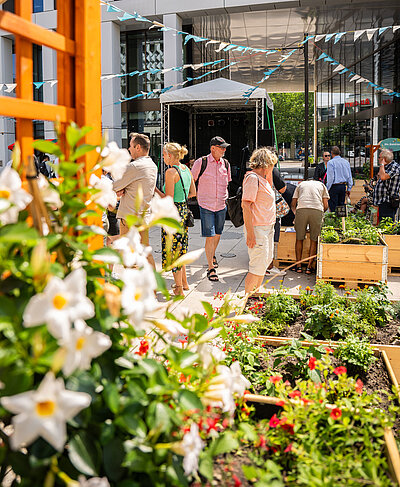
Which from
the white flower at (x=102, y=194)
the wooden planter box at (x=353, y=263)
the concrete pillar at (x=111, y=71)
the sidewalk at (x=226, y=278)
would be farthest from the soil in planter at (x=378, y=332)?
the concrete pillar at (x=111, y=71)

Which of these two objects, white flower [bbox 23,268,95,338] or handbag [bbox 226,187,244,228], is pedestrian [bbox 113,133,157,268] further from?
white flower [bbox 23,268,95,338]

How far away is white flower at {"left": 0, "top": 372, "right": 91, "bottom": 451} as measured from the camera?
3.08ft

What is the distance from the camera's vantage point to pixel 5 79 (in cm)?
1948

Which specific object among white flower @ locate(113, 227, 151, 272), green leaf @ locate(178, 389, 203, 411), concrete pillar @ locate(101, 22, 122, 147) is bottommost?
green leaf @ locate(178, 389, 203, 411)

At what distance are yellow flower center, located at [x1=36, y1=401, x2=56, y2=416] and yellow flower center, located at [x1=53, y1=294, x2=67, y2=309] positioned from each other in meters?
0.19

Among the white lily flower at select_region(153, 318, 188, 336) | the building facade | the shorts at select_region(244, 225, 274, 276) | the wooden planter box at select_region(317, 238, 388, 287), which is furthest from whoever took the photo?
the building facade

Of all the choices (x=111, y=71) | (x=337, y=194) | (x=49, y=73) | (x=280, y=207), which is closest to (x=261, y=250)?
(x=280, y=207)

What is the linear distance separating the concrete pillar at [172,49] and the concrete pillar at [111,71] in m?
1.74

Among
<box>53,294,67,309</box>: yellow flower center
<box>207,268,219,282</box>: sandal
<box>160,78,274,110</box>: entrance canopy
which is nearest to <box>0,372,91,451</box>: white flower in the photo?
<box>53,294,67,309</box>: yellow flower center

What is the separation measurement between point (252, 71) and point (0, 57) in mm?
10470

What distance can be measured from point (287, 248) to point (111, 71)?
11223 mm

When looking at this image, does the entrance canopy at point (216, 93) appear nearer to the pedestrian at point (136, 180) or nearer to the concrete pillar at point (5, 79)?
the pedestrian at point (136, 180)

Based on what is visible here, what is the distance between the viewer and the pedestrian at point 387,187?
8633 millimetres

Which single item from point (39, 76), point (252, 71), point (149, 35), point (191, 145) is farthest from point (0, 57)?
point (252, 71)
